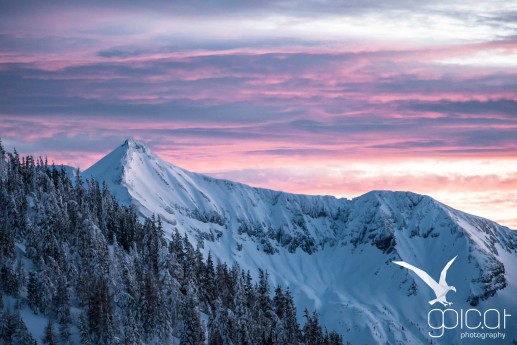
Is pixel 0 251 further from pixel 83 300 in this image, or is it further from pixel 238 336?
pixel 238 336

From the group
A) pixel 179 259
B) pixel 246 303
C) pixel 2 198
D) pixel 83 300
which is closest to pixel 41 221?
pixel 2 198

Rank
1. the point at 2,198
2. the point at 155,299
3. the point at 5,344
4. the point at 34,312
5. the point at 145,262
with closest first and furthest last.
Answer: the point at 5,344, the point at 34,312, the point at 155,299, the point at 2,198, the point at 145,262

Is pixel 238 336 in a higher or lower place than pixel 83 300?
lower

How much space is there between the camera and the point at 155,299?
130750 mm

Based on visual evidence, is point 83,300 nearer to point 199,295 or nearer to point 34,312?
point 34,312

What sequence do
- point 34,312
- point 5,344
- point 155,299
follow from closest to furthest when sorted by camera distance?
point 5,344 < point 34,312 < point 155,299

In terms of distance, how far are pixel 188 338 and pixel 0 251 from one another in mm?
34291

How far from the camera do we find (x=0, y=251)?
126 meters

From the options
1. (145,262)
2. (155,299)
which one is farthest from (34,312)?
(145,262)

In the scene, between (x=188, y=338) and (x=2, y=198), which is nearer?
(x=188, y=338)

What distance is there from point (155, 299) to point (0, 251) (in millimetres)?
26948

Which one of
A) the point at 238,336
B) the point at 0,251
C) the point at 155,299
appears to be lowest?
the point at 238,336

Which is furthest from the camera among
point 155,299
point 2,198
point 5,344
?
point 2,198

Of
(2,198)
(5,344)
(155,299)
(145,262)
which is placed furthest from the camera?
(145,262)
